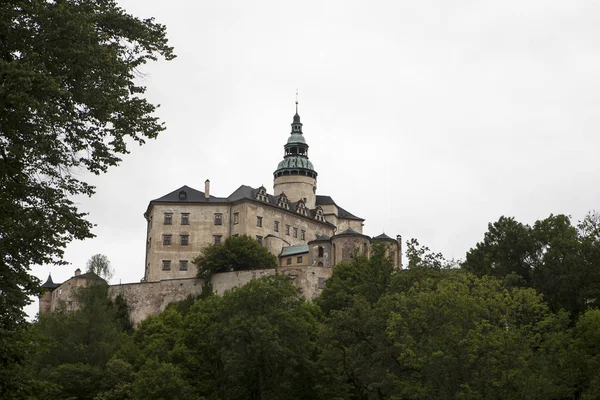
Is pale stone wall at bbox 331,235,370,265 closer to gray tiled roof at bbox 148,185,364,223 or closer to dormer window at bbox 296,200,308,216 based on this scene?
gray tiled roof at bbox 148,185,364,223

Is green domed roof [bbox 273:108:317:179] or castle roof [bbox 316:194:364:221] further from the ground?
green domed roof [bbox 273:108:317:179]

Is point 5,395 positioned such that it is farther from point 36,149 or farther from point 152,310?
point 152,310

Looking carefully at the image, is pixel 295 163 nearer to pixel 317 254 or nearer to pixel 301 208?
pixel 301 208

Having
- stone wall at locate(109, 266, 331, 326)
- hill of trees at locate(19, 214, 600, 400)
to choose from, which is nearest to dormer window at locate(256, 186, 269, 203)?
stone wall at locate(109, 266, 331, 326)

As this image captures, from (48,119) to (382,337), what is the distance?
1081 inches

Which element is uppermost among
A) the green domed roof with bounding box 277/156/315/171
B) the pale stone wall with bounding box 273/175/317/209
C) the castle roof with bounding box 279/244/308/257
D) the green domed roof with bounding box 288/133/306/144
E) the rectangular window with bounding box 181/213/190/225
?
the green domed roof with bounding box 288/133/306/144

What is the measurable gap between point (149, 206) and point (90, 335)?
3518 cm

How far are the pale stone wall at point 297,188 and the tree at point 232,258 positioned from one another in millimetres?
22982

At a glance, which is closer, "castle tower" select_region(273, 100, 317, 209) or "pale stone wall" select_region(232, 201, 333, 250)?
"pale stone wall" select_region(232, 201, 333, 250)

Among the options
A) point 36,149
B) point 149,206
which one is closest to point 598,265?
point 36,149

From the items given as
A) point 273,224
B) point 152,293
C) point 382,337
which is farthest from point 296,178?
point 382,337

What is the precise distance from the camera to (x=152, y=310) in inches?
3346

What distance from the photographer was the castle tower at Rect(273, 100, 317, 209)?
113 metres

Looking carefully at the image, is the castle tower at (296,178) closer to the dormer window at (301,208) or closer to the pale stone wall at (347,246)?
the dormer window at (301,208)
